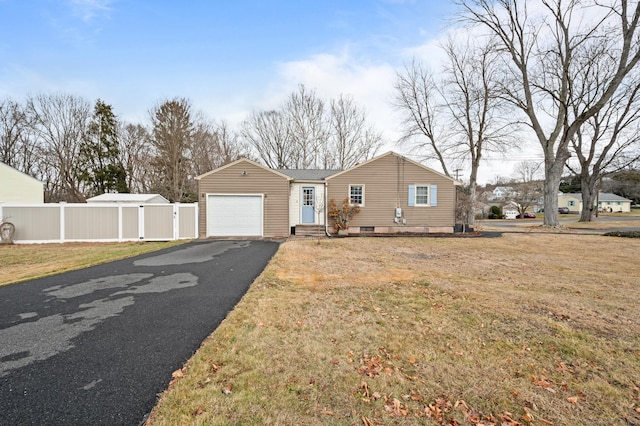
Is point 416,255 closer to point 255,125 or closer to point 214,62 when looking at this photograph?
point 214,62

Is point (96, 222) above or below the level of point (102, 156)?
below

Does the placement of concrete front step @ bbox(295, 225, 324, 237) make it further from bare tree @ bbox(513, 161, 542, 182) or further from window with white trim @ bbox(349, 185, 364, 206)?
bare tree @ bbox(513, 161, 542, 182)

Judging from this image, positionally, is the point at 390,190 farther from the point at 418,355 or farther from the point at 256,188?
the point at 418,355

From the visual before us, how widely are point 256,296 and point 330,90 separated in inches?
985

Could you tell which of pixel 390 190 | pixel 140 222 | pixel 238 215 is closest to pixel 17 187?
pixel 140 222

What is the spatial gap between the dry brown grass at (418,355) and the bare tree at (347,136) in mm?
22086

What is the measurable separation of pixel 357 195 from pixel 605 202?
70761mm

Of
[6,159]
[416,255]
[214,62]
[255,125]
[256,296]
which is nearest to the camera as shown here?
[256,296]

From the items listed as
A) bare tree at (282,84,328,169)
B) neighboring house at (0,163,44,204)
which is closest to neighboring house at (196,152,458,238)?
bare tree at (282,84,328,169)

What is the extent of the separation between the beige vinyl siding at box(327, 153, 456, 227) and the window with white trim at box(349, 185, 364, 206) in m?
0.20

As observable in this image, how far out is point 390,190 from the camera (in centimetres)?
1530

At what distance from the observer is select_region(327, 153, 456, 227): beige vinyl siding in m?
15.2

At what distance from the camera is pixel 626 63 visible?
16188 mm

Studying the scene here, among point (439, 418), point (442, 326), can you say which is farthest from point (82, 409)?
point (442, 326)
